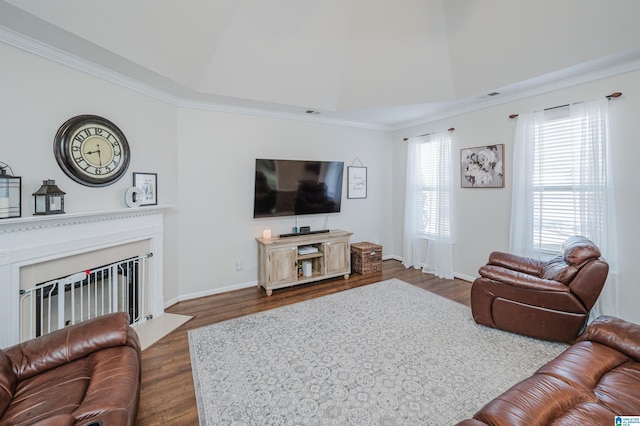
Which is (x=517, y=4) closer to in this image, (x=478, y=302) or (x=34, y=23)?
(x=478, y=302)

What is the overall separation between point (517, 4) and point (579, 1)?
46cm

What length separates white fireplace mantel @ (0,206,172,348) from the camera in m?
2.02

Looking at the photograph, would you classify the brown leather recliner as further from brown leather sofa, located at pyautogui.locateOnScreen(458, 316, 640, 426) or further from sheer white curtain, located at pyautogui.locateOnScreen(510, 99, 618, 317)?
brown leather sofa, located at pyautogui.locateOnScreen(458, 316, 640, 426)

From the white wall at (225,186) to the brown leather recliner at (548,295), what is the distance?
2.76 m

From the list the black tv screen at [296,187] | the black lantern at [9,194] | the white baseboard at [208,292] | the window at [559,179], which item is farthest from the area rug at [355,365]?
the black lantern at [9,194]

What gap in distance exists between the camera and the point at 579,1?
239 centimetres

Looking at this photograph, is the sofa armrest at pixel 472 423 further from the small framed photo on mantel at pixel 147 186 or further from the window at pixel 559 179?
the small framed photo on mantel at pixel 147 186

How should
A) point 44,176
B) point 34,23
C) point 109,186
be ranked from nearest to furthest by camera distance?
point 34,23 < point 44,176 < point 109,186

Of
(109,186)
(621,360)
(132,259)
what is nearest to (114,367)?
(132,259)

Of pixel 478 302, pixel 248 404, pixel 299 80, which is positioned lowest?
pixel 248 404

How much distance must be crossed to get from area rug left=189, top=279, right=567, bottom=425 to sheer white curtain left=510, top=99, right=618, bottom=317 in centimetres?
121

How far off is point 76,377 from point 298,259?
2.90m

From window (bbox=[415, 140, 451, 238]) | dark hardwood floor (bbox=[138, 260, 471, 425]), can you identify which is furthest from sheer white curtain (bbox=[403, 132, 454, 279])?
dark hardwood floor (bbox=[138, 260, 471, 425])

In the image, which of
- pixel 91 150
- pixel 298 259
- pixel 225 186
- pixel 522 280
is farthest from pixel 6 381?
pixel 522 280
